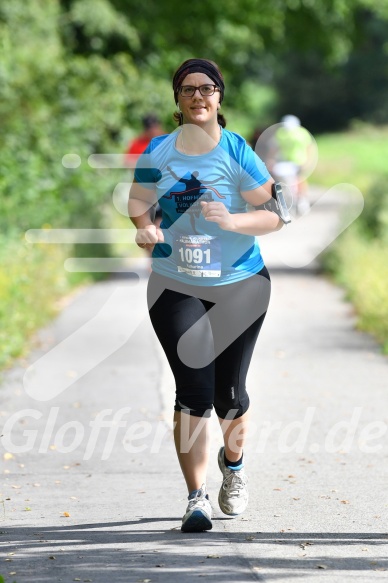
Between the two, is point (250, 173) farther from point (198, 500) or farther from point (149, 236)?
point (198, 500)

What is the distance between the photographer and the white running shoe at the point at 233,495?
19.9 ft

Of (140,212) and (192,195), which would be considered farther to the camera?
(140,212)

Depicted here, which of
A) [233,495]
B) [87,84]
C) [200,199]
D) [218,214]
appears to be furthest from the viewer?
[87,84]

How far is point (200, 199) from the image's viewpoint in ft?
18.6

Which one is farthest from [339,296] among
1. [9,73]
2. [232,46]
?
[232,46]

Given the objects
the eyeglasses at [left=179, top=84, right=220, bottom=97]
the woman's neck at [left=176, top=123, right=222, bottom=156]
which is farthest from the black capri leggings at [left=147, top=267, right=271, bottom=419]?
the eyeglasses at [left=179, top=84, right=220, bottom=97]

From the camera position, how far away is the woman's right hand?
558 centimetres

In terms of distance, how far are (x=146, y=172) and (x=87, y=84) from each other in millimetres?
17809

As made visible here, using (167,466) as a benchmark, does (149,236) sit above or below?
above

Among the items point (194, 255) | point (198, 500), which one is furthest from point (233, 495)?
point (194, 255)

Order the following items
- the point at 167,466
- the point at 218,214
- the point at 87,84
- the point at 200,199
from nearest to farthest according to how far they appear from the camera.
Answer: the point at 218,214
the point at 200,199
the point at 167,466
the point at 87,84

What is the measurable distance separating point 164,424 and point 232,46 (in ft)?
70.9

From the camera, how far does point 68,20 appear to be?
82.1 ft

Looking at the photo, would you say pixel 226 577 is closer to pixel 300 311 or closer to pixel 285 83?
pixel 300 311
